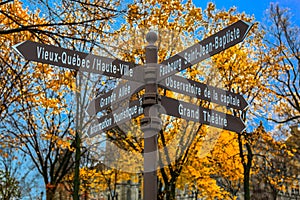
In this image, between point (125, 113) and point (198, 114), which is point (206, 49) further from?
point (125, 113)

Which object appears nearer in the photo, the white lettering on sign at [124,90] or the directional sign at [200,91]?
the directional sign at [200,91]

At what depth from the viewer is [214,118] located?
5234 millimetres

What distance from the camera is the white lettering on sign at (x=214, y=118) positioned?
5.16 metres

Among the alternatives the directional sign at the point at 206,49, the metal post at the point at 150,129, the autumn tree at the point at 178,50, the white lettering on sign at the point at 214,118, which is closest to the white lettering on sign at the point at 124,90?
the metal post at the point at 150,129

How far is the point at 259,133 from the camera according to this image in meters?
17.7

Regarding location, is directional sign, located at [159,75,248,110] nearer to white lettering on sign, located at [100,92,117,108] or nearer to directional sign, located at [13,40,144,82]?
directional sign, located at [13,40,144,82]

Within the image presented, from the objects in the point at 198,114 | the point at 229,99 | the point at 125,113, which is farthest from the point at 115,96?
the point at 229,99

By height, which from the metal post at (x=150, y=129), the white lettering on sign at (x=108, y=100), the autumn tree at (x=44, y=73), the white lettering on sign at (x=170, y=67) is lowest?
the metal post at (x=150, y=129)

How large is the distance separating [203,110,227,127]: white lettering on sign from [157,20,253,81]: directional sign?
2.26 ft

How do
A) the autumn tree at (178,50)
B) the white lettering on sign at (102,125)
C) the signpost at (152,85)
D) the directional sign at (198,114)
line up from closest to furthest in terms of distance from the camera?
the signpost at (152,85) → the directional sign at (198,114) → the white lettering on sign at (102,125) → the autumn tree at (178,50)

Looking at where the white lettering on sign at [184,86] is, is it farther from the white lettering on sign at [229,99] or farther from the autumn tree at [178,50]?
the autumn tree at [178,50]

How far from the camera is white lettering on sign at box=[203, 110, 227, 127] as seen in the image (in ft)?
16.9

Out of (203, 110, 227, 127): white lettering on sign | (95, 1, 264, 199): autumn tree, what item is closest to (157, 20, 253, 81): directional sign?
(203, 110, 227, 127): white lettering on sign

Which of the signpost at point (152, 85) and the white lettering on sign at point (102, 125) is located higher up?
the signpost at point (152, 85)
